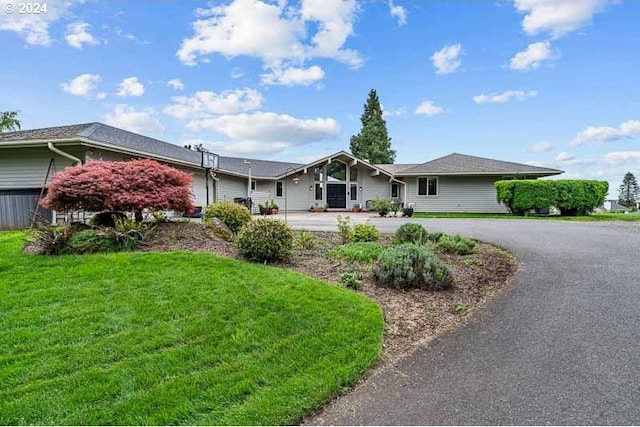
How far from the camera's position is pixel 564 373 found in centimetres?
308

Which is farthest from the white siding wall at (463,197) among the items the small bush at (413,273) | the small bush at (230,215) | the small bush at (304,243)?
the small bush at (413,273)

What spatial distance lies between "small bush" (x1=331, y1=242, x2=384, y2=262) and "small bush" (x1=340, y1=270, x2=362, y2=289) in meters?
1.01

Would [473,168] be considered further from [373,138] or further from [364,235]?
[373,138]

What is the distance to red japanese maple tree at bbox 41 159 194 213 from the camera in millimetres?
7031

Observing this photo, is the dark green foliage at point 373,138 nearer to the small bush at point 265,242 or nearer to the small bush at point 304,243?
the small bush at point 304,243

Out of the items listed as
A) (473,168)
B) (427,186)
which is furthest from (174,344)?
(473,168)

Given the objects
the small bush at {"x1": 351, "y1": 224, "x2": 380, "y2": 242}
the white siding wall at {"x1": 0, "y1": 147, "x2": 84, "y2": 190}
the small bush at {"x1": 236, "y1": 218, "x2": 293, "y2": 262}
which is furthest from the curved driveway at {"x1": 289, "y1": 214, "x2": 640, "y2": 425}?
the white siding wall at {"x1": 0, "y1": 147, "x2": 84, "y2": 190}

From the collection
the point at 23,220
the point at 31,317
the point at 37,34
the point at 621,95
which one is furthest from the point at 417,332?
Result: the point at 37,34

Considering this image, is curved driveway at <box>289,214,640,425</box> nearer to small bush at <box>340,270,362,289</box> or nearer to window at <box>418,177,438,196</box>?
small bush at <box>340,270,362,289</box>

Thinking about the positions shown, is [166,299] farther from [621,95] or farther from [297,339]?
[621,95]

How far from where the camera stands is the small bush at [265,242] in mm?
6207

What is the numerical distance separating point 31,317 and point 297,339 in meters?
2.91

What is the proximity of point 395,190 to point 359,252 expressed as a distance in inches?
766

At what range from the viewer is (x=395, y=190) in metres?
25.9
